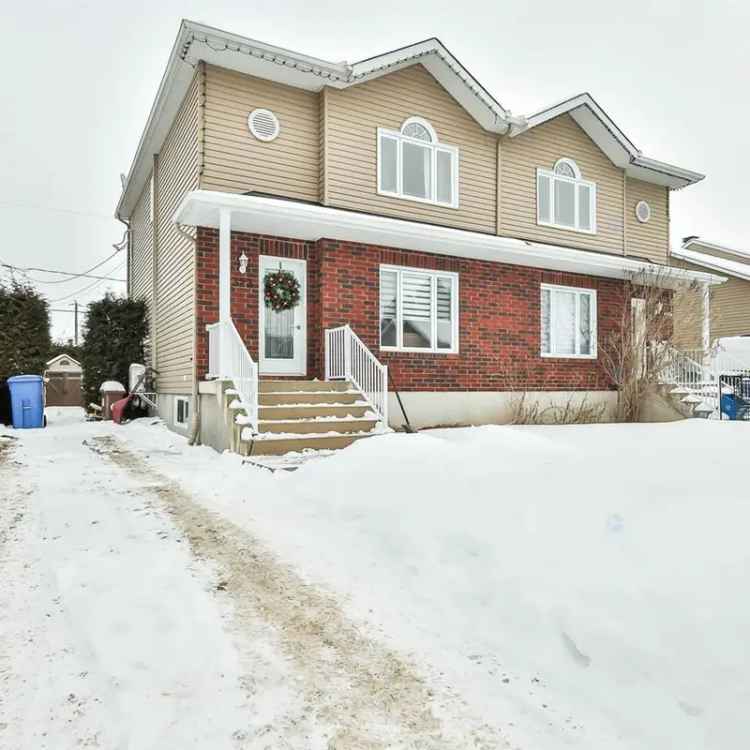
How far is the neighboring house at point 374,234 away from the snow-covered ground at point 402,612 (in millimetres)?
3068

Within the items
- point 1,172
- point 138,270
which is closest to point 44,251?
point 1,172

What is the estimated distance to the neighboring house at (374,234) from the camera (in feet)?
29.1

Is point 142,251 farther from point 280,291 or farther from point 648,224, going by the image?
point 648,224

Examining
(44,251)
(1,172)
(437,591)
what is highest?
(1,172)

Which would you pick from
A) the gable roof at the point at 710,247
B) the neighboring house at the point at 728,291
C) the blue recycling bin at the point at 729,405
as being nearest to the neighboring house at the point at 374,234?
the blue recycling bin at the point at 729,405

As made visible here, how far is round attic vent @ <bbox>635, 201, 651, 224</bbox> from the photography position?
47.4 feet

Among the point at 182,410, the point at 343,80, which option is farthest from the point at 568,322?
the point at 182,410

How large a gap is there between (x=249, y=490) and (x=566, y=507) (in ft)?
10.3

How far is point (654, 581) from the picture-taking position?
8.61 feet

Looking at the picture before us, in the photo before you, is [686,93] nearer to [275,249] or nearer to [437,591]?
[275,249]

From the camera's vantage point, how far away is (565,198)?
43.9 feet

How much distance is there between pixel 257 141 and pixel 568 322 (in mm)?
7198

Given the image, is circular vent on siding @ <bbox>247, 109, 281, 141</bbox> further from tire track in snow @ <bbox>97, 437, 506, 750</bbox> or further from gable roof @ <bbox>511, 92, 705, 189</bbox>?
tire track in snow @ <bbox>97, 437, 506, 750</bbox>

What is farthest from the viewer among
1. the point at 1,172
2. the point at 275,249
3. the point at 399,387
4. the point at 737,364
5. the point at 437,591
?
the point at 1,172
